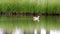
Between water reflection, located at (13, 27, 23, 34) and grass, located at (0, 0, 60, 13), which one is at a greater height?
grass, located at (0, 0, 60, 13)

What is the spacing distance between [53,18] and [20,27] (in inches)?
19.4

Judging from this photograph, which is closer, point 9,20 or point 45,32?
point 45,32

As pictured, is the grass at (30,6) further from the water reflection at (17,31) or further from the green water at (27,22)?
the water reflection at (17,31)

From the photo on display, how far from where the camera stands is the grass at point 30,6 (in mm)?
2371

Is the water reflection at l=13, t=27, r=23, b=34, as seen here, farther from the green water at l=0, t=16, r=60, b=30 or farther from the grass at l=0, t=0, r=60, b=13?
the grass at l=0, t=0, r=60, b=13

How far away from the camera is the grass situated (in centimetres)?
237

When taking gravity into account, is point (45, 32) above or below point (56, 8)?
below

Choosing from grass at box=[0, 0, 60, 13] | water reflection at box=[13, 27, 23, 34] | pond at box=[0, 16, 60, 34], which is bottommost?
water reflection at box=[13, 27, 23, 34]

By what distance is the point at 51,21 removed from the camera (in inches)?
93.0

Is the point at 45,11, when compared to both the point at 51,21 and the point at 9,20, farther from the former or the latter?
the point at 9,20

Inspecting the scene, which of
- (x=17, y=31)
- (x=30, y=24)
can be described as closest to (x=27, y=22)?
(x=30, y=24)

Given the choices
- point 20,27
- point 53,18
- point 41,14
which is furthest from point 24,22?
Answer: point 53,18

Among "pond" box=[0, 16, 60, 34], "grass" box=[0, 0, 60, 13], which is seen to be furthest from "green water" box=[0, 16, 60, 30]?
"grass" box=[0, 0, 60, 13]

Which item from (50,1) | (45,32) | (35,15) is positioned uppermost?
(50,1)
